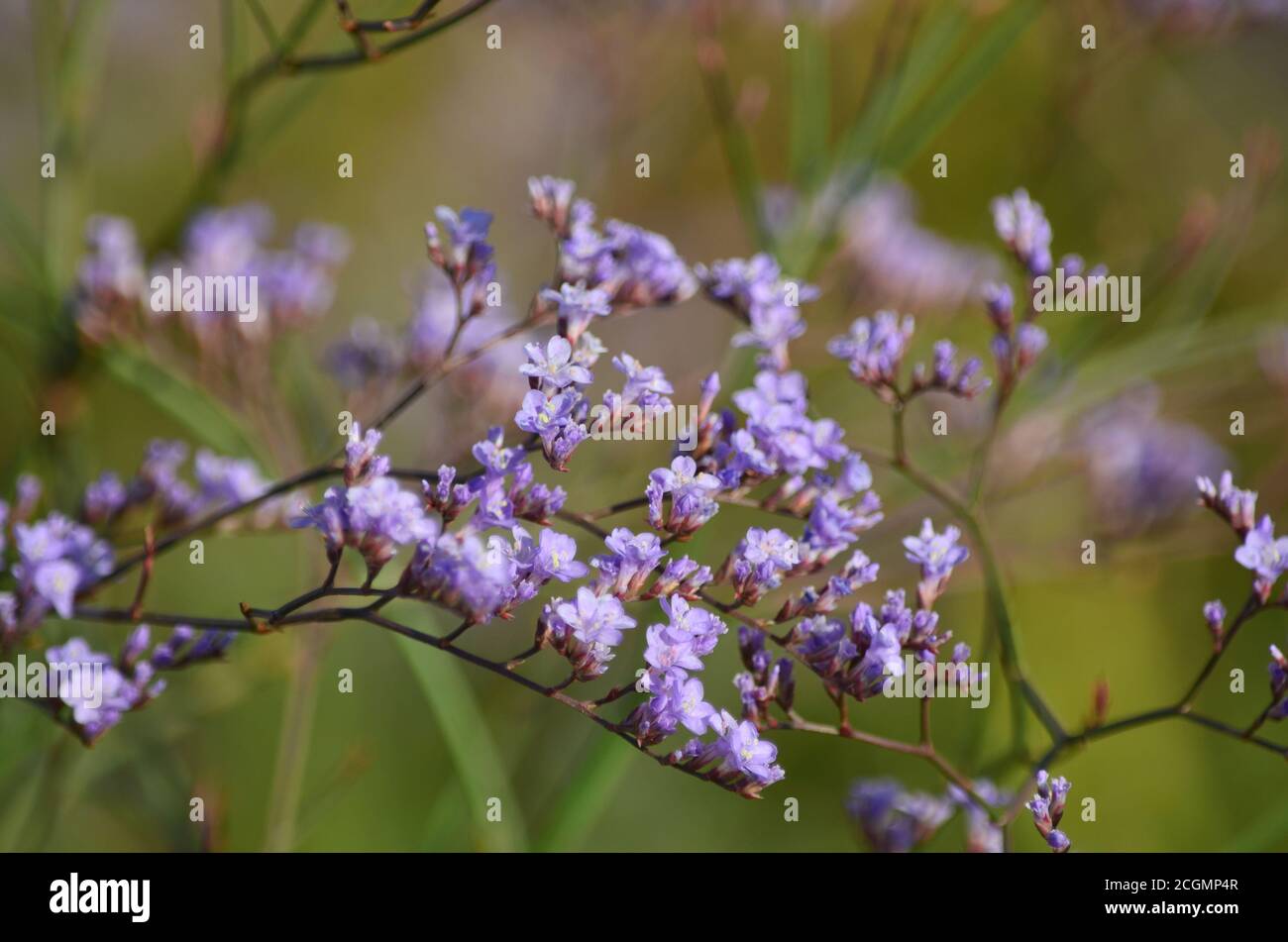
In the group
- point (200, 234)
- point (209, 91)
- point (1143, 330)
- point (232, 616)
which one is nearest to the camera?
point (200, 234)

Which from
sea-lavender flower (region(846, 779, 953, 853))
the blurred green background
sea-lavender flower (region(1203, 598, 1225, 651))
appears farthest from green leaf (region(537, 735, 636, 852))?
sea-lavender flower (region(1203, 598, 1225, 651))

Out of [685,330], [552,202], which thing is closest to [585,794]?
[552,202]

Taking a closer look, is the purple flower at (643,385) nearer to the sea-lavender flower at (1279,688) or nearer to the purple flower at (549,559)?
the purple flower at (549,559)

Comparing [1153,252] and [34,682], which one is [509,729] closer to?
[34,682]

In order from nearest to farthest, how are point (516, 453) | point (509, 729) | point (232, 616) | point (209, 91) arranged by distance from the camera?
point (516, 453) < point (509, 729) < point (232, 616) < point (209, 91)

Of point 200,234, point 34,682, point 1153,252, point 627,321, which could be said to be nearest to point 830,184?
point 1153,252

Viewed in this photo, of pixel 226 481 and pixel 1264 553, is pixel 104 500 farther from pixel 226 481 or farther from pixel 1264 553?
pixel 1264 553

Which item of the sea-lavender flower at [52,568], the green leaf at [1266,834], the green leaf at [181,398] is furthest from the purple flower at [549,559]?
the green leaf at [1266,834]
